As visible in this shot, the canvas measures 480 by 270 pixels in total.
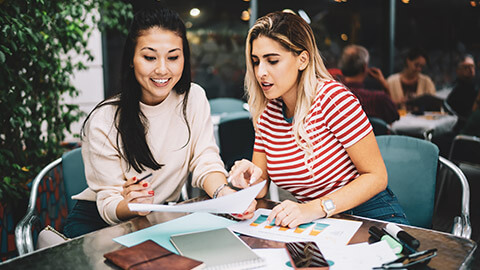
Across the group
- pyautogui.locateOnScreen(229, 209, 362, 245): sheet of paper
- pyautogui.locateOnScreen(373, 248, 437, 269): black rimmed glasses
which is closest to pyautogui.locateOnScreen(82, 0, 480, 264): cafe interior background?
pyautogui.locateOnScreen(229, 209, 362, 245): sheet of paper

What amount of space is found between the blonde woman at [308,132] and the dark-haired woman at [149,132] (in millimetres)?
278

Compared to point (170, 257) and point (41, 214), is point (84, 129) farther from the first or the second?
point (41, 214)

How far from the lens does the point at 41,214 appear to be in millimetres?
2818

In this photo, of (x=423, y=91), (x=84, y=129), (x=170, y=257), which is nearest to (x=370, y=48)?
(x=423, y=91)

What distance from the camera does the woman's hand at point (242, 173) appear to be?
165 centimetres

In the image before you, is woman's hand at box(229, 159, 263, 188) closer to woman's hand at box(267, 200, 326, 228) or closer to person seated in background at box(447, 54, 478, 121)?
woman's hand at box(267, 200, 326, 228)

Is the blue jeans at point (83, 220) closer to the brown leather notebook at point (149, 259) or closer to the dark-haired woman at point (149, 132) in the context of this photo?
the dark-haired woman at point (149, 132)

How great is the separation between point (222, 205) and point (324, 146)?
1.98ft

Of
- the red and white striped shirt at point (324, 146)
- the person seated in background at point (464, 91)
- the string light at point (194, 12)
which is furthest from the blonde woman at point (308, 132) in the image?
the string light at point (194, 12)

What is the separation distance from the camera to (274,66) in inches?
70.7

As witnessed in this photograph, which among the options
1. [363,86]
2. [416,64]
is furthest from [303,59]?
[416,64]

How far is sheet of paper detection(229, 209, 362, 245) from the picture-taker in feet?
4.30

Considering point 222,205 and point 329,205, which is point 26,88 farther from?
point 329,205

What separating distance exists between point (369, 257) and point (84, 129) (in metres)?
1.26
